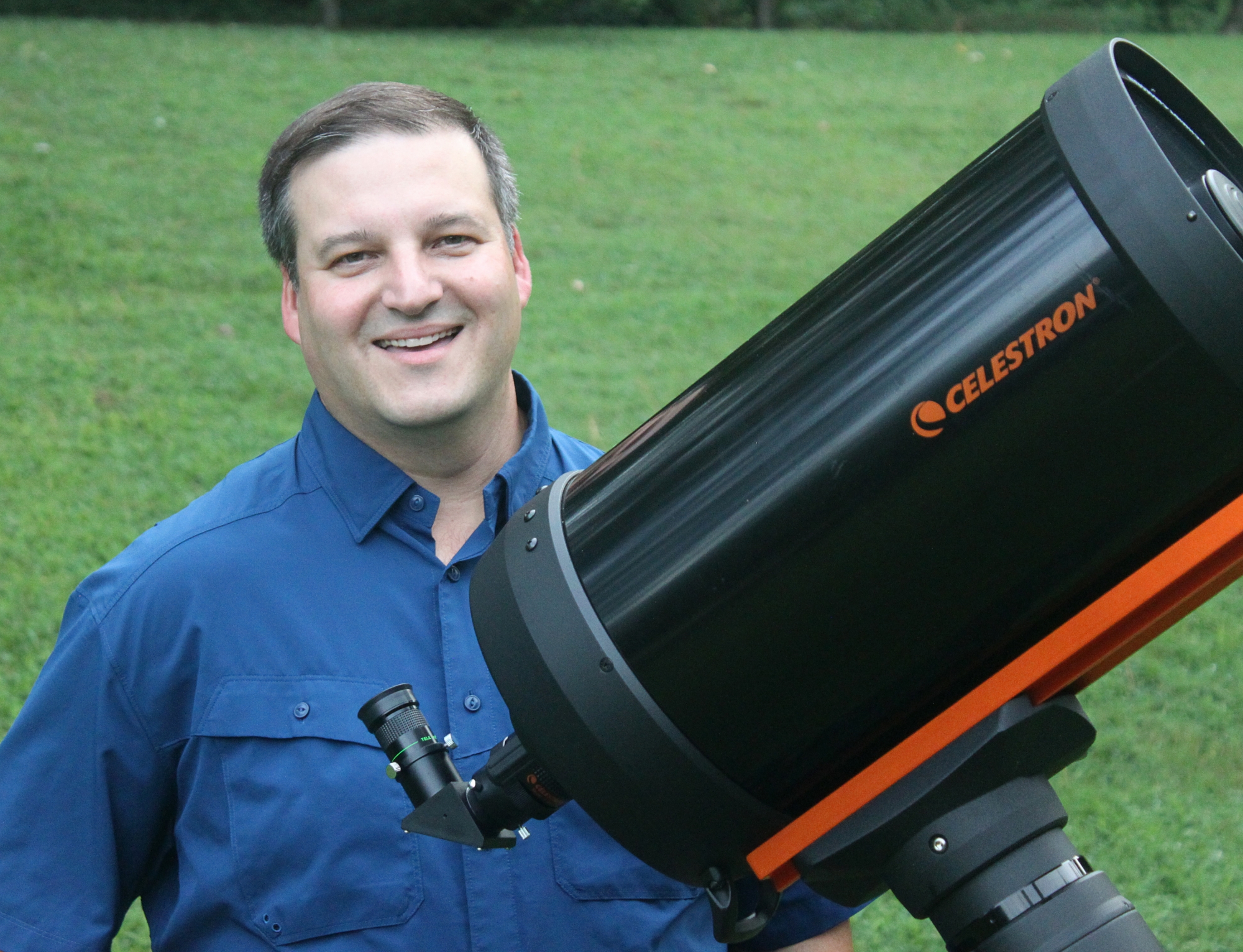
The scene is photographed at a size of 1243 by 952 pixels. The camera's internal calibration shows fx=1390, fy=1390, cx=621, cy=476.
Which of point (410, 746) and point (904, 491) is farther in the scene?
point (410, 746)

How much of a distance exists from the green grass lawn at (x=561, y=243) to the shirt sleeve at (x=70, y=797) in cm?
153

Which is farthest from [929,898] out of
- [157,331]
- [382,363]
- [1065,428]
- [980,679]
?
[157,331]

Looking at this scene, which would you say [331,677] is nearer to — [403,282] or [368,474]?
[368,474]

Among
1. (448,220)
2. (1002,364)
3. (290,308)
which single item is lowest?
(1002,364)

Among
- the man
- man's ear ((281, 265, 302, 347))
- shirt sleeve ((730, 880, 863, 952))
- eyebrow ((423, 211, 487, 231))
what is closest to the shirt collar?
the man

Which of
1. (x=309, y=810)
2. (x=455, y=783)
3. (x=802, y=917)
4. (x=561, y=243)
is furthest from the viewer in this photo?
(x=561, y=243)

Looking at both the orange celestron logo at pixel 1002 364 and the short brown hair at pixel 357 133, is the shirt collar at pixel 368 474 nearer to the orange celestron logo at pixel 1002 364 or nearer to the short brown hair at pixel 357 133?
the short brown hair at pixel 357 133

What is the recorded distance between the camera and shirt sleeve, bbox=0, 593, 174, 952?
6.48ft

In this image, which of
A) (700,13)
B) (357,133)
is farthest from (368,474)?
(700,13)

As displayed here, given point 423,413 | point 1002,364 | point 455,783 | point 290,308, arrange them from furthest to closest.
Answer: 1. point 290,308
2. point 423,413
3. point 455,783
4. point 1002,364

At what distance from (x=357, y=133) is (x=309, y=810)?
1.00 metres

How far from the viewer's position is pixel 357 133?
210 centimetres

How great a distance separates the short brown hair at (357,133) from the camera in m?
2.11

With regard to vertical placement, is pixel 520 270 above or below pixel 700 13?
below
